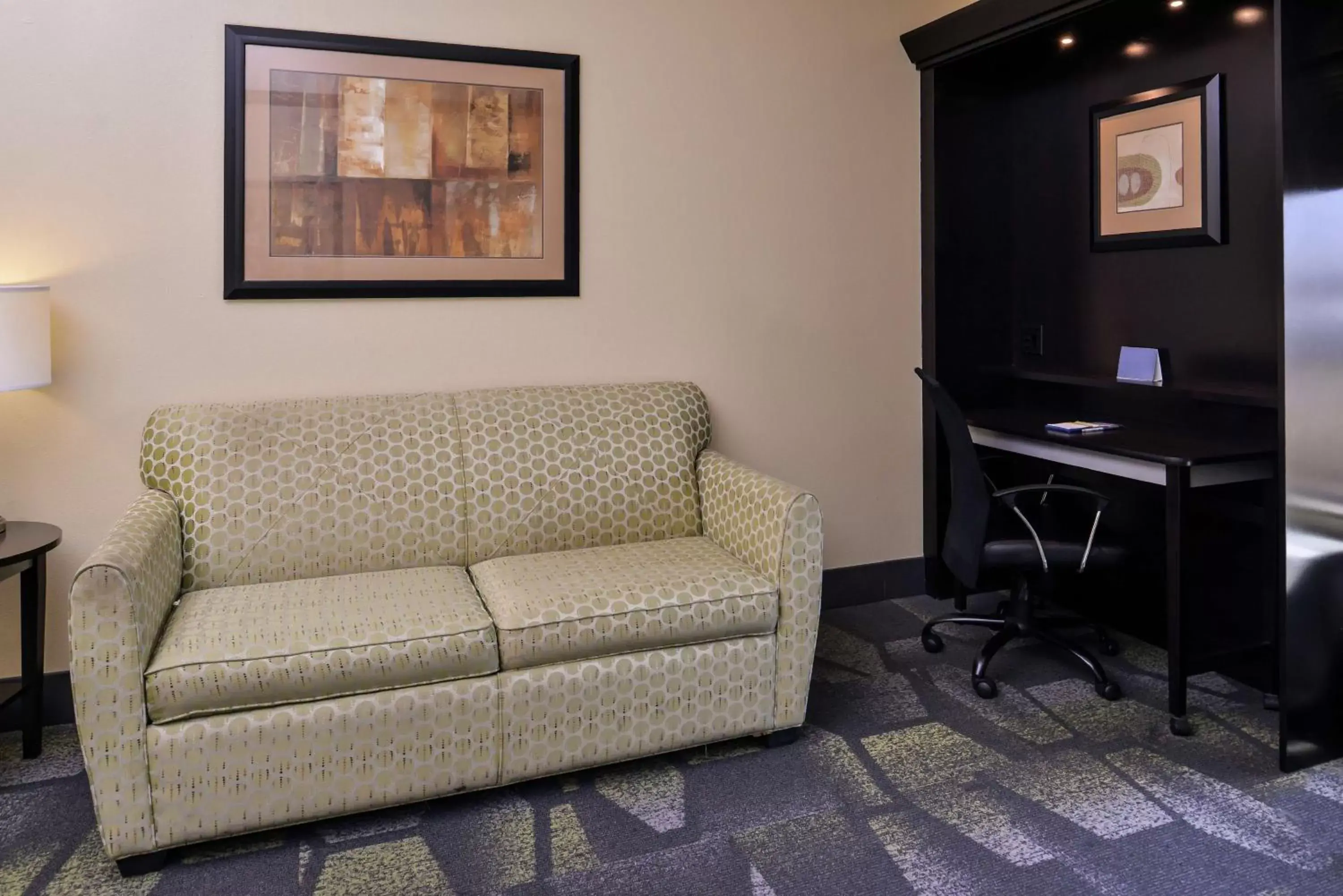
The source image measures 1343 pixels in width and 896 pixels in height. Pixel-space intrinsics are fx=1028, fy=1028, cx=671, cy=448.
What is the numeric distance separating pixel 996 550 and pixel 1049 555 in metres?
0.15

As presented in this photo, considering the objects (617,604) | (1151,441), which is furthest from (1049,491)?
(617,604)

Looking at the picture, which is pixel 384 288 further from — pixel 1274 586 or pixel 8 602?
pixel 1274 586

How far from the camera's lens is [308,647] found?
2.18 m

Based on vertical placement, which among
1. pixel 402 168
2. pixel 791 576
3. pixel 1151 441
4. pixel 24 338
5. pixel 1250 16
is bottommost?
pixel 791 576

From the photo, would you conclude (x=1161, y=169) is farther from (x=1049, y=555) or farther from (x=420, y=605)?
(x=420, y=605)

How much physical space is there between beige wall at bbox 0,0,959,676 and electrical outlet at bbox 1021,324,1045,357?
398mm

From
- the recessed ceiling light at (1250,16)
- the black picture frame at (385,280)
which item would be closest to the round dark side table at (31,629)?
the black picture frame at (385,280)

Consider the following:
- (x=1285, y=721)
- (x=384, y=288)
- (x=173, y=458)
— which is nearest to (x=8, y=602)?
(x=173, y=458)

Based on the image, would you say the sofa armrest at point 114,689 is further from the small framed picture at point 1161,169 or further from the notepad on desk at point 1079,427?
the small framed picture at point 1161,169

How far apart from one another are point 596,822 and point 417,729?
449mm

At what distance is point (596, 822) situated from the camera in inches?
90.1

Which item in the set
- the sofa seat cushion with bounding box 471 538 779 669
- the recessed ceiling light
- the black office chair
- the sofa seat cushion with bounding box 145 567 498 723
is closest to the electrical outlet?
the black office chair

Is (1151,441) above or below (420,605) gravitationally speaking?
above

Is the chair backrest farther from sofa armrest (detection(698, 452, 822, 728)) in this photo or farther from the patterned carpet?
sofa armrest (detection(698, 452, 822, 728))
